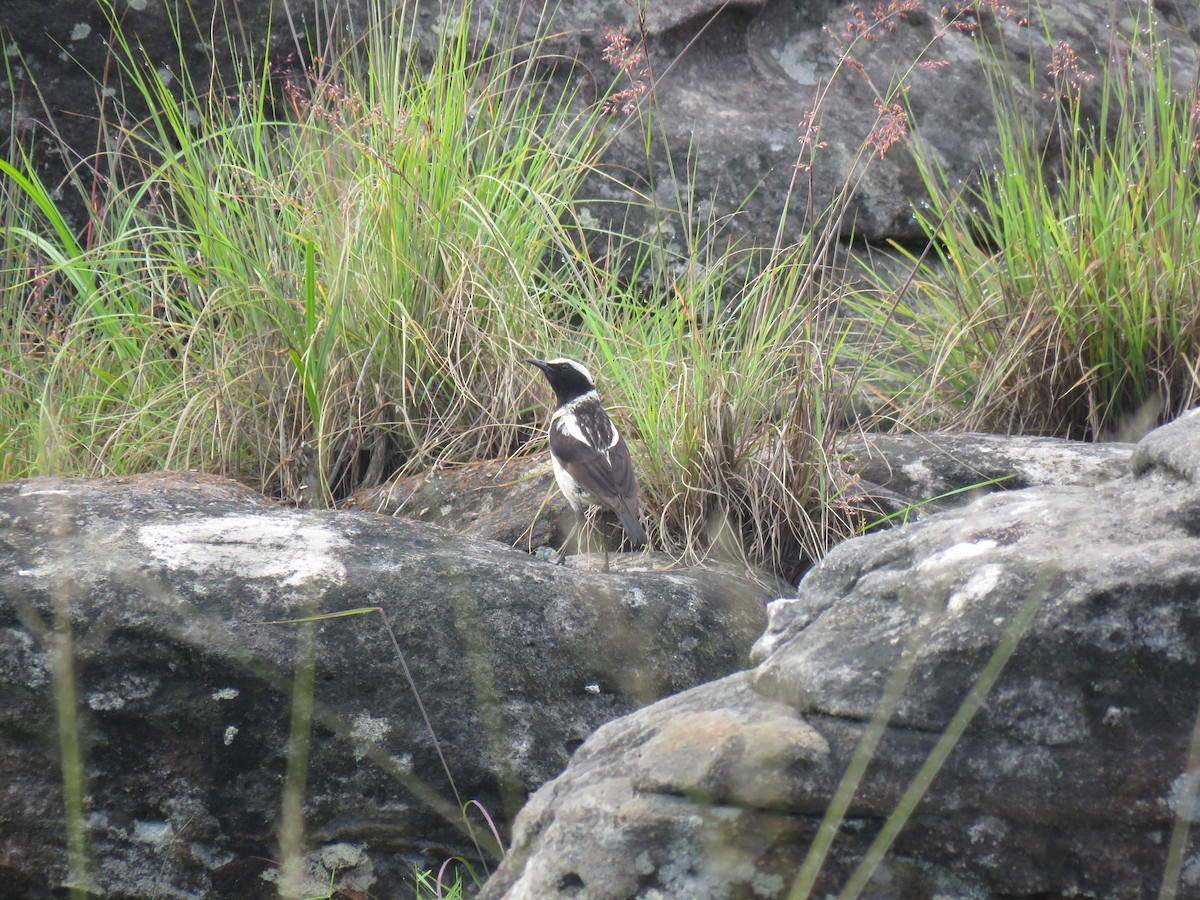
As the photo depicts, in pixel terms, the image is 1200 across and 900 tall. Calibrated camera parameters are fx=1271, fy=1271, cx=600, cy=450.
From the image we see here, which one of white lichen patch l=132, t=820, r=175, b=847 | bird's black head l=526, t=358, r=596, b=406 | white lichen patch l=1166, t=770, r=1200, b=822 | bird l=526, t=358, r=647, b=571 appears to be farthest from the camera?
bird's black head l=526, t=358, r=596, b=406

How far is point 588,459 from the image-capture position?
375 centimetres

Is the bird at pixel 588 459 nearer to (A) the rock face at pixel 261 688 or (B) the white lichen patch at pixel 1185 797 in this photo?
(A) the rock face at pixel 261 688

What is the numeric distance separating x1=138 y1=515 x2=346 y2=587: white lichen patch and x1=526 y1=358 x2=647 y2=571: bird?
96 cm

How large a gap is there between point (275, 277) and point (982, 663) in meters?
3.34

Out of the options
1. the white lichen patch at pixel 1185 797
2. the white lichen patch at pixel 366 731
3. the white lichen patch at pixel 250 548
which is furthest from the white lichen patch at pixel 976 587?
the white lichen patch at pixel 250 548

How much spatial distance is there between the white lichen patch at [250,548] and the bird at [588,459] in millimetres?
959

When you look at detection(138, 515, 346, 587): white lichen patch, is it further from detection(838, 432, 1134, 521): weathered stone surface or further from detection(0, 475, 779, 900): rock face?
detection(838, 432, 1134, 521): weathered stone surface

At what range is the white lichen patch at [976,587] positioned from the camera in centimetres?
184

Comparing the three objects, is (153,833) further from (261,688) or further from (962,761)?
(962,761)

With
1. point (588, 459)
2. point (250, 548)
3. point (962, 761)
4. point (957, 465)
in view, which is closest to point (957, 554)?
point (962, 761)

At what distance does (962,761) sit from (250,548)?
5.72 ft

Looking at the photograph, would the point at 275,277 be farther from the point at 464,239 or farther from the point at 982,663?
the point at 982,663

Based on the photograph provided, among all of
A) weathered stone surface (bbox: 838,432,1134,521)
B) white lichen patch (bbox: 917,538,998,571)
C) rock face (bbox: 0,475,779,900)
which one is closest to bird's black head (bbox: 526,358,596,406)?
weathered stone surface (bbox: 838,432,1134,521)

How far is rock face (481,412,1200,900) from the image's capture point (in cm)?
167
